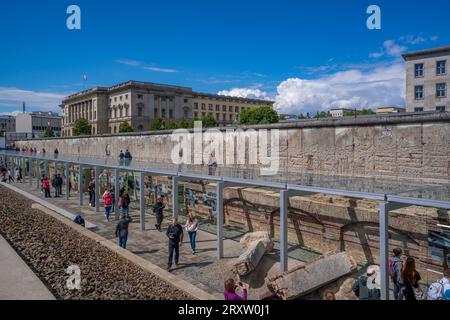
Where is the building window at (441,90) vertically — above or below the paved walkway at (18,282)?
above

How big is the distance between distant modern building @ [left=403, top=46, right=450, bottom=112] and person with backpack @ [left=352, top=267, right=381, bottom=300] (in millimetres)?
36665

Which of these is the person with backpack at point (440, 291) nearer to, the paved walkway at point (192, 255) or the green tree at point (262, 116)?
the paved walkway at point (192, 255)

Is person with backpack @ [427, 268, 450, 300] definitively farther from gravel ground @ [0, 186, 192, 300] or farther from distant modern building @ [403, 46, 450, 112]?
distant modern building @ [403, 46, 450, 112]

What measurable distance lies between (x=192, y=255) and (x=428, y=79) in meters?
38.7

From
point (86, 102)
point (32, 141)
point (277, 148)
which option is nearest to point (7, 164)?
point (32, 141)

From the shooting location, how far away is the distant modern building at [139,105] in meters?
80.5

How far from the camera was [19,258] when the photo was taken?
8.03 meters

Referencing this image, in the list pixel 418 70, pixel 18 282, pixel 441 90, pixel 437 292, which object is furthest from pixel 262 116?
pixel 18 282

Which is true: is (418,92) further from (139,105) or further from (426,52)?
(139,105)

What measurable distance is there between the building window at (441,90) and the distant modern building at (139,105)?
5803 cm

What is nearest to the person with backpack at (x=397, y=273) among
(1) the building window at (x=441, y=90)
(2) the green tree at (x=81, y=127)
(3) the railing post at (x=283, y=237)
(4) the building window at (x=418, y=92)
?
(3) the railing post at (x=283, y=237)

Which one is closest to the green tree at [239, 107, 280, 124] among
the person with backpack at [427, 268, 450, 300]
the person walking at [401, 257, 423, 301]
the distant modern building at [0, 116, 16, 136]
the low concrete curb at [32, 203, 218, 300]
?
the low concrete curb at [32, 203, 218, 300]

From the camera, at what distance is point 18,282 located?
6477mm

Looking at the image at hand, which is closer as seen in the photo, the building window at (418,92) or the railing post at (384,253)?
the railing post at (384,253)
